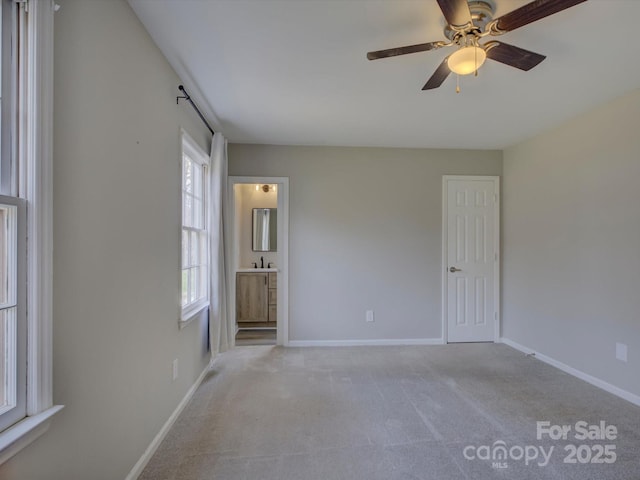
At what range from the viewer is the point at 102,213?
1366 millimetres

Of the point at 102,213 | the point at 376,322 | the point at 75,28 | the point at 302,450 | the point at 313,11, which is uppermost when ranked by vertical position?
the point at 313,11

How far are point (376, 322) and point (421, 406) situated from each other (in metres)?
1.50

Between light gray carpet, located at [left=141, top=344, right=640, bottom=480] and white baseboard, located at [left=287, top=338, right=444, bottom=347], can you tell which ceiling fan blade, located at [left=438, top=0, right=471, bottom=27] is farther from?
white baseboard, located at [left=287, top=338, right=444, bottom=347]

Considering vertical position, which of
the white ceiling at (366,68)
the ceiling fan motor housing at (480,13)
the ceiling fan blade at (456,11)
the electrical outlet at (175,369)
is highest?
the white ceiling at (366,68)

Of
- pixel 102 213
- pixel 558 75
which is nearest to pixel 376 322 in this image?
pixel 558 75

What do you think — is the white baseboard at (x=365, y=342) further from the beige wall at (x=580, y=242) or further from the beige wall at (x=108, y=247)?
the beige wall at (x=108, y=247)

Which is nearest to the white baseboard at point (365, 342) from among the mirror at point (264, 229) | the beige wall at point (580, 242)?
the beige wall at point (580, 242)

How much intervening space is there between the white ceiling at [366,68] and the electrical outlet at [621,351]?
2.06 meters

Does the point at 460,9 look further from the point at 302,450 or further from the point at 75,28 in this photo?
the point at 302,450

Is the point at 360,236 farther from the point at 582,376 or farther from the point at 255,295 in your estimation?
the point at 582,376

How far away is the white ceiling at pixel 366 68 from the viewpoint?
1625 millimetres

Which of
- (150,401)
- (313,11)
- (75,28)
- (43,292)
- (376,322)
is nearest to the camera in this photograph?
A: (43,292)

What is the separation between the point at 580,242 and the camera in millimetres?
2938

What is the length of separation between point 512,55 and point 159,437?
9.91ft
